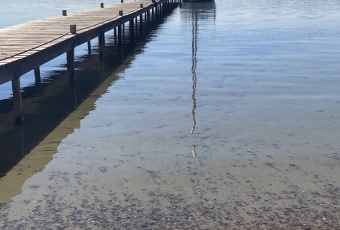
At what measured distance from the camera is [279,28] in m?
40.2

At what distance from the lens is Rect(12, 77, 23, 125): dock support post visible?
14.0 metres

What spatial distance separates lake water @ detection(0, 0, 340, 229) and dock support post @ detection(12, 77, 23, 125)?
1.01 meters

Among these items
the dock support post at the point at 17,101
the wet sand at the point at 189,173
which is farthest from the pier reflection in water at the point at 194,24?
the dock support post at the point at 17,101

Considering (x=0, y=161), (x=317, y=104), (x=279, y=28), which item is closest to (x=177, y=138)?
(x=0, y=161)

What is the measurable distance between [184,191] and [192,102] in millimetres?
7373

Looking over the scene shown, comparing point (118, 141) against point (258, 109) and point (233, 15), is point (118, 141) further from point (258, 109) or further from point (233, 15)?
point (233, 15)

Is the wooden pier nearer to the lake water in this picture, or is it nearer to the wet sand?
the lake water

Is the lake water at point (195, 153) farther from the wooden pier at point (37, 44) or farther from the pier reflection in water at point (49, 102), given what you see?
the wooden pier at point (37, 44)

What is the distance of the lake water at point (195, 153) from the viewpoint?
30.4 feet

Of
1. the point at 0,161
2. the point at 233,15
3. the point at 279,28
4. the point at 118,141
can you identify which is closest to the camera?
the point at 0,161

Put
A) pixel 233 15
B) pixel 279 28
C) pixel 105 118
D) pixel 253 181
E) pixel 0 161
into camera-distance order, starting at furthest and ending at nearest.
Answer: pixel 233 15 → pixel 279 28 → pixel 105 118 → pixel 0 161 → pixel 253 181

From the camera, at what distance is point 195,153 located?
1245 cm

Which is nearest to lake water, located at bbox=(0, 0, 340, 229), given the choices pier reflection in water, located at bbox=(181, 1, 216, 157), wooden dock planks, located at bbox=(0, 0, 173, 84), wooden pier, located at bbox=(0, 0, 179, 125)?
pier reflection in water, located at bbox=(181, 1, 216, 157)

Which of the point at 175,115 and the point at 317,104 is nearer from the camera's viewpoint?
the point at 175,115
